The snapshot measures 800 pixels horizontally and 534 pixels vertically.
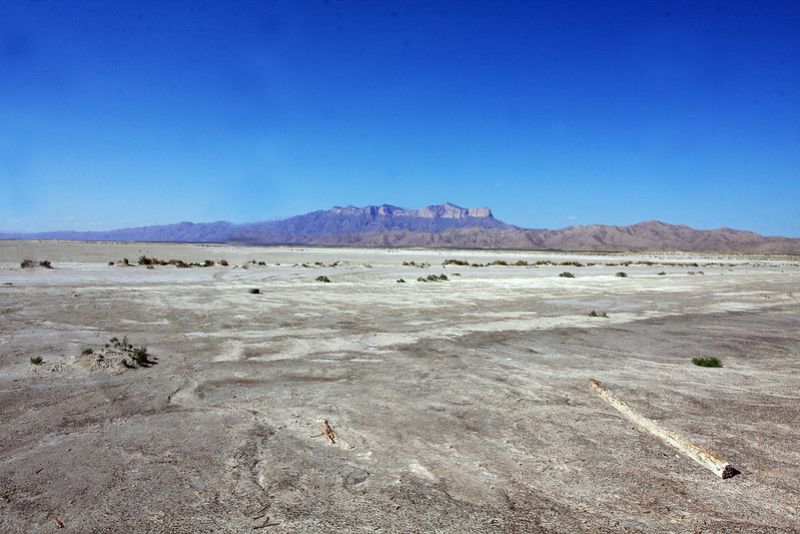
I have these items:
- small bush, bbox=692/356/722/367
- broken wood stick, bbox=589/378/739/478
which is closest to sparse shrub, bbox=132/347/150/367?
broken wood stick, bbox=589/378/739/478

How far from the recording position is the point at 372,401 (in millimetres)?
6945

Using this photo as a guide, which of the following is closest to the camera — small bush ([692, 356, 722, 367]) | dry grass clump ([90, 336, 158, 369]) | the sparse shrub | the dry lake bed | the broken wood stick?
the dry lake bed

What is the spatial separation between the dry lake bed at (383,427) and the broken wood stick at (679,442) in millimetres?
115

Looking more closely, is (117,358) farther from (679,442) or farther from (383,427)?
(679,442)

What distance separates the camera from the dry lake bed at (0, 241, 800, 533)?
13.3 ft

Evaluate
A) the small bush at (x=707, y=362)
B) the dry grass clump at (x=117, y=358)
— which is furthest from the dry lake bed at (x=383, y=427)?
the small bush at (x=707, y=362)

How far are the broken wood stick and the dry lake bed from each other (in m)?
0.11

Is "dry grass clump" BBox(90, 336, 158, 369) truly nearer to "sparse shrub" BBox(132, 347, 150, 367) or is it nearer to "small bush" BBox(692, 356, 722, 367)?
"sparse shrub" BBox(132, 347, 150, 367)

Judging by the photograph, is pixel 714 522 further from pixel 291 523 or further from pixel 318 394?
pixel 318 394

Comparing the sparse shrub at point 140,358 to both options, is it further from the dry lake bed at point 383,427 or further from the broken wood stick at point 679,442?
the broken wood stick at point 679,442

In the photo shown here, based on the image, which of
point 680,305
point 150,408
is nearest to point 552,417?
point 150,408

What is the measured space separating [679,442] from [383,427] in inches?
122

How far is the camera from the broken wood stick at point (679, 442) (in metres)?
4.76

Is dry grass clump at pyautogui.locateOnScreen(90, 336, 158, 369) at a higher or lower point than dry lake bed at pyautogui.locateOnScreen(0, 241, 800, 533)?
higher
